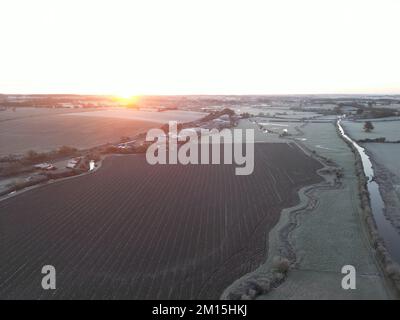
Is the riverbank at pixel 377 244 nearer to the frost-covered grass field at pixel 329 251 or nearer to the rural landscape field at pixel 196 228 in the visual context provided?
the rural landscape field at pixel 196 228

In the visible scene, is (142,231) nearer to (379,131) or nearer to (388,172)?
(388,172)

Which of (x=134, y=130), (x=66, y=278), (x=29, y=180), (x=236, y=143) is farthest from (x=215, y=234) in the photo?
(x=134, y=130)

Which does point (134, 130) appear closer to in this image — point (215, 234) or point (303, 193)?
point (303, 193)

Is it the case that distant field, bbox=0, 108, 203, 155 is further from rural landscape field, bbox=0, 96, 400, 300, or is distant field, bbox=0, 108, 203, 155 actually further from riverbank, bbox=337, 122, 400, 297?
riverbank, bbox=337, 122, 400, 297
